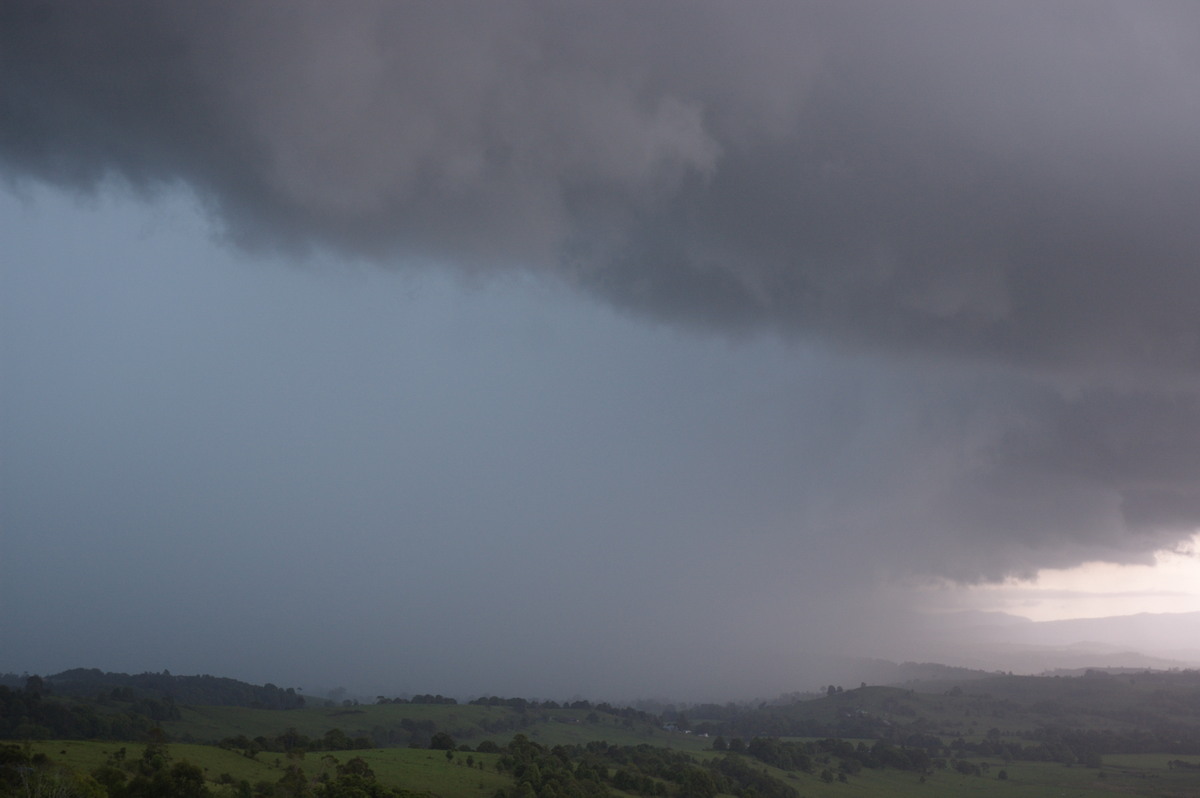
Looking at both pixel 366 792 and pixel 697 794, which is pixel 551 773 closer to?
pixel 697 794

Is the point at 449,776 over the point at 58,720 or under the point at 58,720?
over

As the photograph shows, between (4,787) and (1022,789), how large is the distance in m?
219

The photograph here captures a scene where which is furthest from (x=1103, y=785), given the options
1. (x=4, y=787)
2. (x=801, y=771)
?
(x=4, y=787)

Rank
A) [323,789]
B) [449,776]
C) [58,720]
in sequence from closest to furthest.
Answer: [323,789] → [449,776] → [58,720]

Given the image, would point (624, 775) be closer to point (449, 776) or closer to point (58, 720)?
point (449, 776)

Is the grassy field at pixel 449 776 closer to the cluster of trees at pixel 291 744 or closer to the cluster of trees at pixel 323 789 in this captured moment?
the cluster of trees at pixel 323 789

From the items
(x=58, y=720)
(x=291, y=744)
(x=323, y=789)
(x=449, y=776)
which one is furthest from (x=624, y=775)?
(x=58, y=720)

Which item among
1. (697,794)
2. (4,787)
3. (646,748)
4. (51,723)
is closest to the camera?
(4,787)

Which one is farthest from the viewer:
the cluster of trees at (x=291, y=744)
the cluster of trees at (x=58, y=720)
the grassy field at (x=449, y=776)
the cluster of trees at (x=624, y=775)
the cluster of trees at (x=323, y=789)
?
the cluster of trees at (x=58, y=720)

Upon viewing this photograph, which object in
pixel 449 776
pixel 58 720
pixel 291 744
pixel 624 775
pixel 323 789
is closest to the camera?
pixel 323 789

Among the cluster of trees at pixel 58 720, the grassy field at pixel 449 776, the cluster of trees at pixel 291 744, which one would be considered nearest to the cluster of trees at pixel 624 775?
the grassy field at pixel 449 776

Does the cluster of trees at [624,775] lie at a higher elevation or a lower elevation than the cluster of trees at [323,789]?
lower

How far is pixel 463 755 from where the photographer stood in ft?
425

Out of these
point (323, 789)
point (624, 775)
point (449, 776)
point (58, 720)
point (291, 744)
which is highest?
point (323, 789)
